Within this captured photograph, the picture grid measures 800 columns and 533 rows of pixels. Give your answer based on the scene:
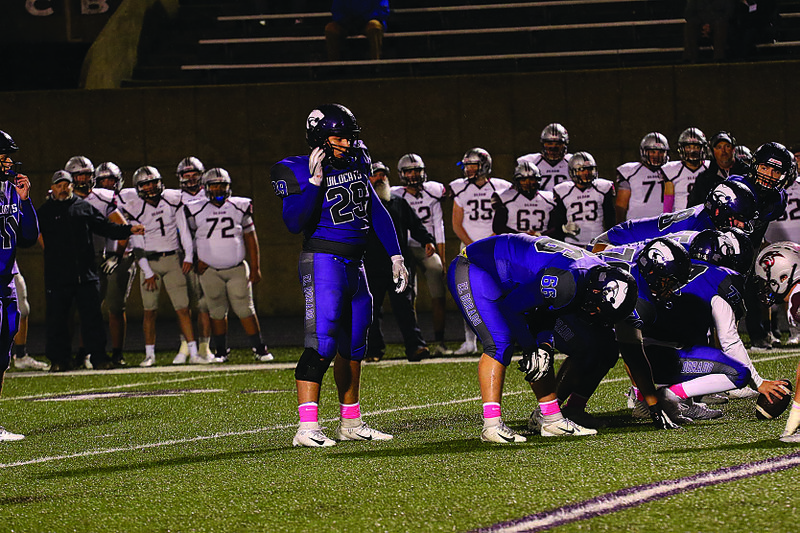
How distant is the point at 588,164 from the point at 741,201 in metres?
3.41

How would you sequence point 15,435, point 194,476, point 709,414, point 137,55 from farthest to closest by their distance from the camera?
point 137,55
point 15,435
point 709,414
point 194,476

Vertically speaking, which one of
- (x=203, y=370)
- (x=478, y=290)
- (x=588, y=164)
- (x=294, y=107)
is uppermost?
(x=294, y=107)

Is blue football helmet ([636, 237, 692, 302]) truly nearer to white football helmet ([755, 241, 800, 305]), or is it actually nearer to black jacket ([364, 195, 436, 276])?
white football helmet ([755, 241, 800, 305])

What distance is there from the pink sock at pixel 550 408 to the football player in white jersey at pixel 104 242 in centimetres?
616

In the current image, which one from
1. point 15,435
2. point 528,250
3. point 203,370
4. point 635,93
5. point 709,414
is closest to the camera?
point 528,250

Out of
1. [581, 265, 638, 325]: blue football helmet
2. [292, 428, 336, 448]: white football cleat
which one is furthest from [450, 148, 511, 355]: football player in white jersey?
[581, 265, 638, 325]: blue football helmet

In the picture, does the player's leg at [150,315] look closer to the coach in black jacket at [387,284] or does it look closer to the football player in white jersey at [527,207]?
the coach in black jacket at [387,284]

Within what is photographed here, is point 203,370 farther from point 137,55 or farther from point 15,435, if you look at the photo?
point 137,55

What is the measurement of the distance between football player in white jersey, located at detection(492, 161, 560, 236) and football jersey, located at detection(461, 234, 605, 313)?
186 inches

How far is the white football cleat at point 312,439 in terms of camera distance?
21.6 feet

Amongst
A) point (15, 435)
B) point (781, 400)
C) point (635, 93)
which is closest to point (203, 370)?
point (15, 435)

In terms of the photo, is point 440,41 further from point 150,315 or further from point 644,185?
point 150,315

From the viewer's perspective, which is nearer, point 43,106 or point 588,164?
point 588,164

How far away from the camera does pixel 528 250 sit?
6.46 m
